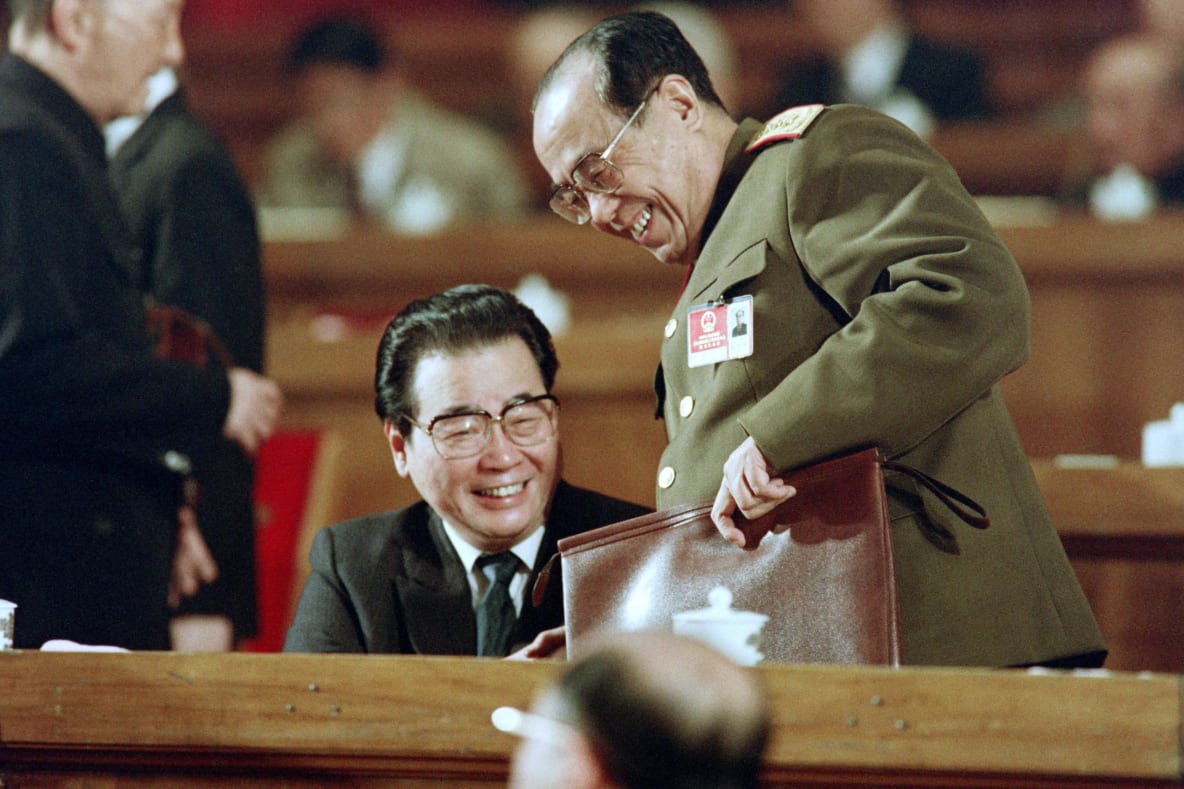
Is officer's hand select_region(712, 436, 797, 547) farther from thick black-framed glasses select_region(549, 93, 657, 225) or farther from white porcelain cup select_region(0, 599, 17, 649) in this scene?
white porcelain cup select_region(0, 599, 17, 649)

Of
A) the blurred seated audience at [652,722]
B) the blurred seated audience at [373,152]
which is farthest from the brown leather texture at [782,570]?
the blurred seated audience at [373,152]

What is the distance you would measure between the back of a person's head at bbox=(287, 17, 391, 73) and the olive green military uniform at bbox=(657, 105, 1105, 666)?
3878mm

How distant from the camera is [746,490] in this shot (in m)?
1.82

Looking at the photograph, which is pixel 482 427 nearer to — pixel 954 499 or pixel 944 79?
pixel 954 499

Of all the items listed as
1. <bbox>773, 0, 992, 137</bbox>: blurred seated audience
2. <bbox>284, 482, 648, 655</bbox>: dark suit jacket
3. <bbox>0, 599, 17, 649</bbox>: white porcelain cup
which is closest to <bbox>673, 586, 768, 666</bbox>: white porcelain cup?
<bbox>284, 482, 648, 655</bbox>: dark suit jacket

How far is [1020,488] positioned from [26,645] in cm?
162

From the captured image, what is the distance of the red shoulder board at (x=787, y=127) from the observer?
2.00 metres

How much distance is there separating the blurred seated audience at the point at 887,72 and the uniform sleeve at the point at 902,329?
13.1ft

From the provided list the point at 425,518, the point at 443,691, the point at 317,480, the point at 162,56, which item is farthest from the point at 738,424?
the point at 317,480

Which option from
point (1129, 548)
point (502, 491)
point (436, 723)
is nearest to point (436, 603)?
point (502, 491)

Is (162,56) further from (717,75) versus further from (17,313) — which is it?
(717,75)

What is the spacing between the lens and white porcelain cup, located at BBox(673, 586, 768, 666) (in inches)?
66.8

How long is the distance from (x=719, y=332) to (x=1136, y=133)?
3585mm

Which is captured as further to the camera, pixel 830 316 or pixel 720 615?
pixel 830 316
